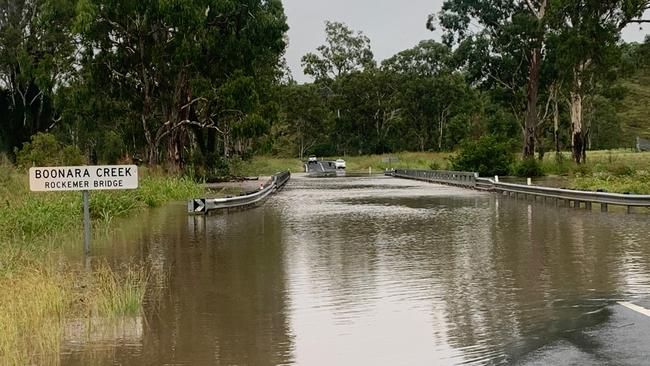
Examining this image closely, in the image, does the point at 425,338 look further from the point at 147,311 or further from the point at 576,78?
the point at 576,78

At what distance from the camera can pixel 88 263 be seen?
14.0 m

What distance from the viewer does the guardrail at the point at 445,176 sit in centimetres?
4548

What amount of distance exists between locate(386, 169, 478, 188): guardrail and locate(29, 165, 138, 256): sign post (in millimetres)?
31444

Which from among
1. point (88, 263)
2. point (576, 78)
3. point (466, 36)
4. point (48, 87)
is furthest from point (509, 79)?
point (88, 263)

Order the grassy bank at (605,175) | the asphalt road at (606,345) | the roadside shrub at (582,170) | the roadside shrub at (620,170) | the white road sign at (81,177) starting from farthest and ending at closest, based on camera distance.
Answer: the roadside shrub at (582,170) → the roadside shrub at (620,170) → the grassy bank at (605,175) → the white road sign at (81,177) → the asphalt road at (606,345)

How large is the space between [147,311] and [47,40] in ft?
208

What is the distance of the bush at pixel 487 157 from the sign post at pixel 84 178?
141 feet

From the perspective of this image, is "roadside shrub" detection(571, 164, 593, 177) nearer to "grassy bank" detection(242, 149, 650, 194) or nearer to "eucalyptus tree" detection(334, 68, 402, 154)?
"grassy bank" detection(242, 149, 650, 194)

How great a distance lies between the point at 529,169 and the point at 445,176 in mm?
6205

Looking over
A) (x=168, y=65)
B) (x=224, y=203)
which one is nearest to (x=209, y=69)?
(x=168, y=65)

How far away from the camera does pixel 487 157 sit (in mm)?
56344

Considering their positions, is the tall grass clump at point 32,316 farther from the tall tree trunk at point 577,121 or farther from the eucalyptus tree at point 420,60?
the eucalyptus tree at point 420,60

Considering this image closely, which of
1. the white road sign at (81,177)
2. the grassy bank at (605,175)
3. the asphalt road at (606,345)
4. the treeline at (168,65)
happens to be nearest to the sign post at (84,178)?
the white road sign at (81,177)

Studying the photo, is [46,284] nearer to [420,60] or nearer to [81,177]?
[81,177]
